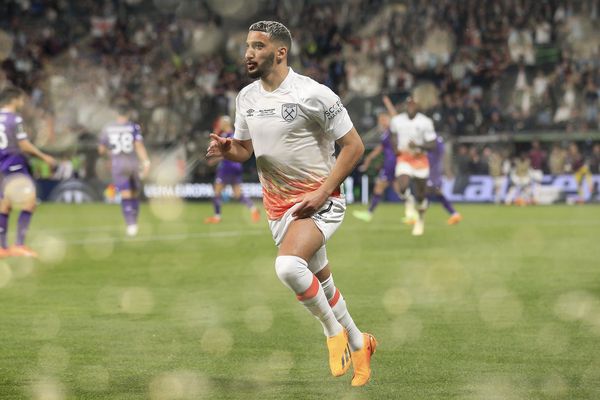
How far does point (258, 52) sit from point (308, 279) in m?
1.45

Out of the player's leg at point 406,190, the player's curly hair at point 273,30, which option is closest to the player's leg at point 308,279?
→ the player's curly hair at point 273,30

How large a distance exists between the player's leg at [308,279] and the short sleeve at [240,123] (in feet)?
2.49

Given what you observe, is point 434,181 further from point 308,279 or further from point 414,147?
point 308,279

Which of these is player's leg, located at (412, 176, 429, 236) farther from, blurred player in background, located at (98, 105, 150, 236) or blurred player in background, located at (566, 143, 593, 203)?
blurred player in background, located at (566, 143, 593, 203)

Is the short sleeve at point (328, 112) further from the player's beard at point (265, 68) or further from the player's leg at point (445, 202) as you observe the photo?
the player's leg at point (445, 202)

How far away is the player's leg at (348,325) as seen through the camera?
22.8 feet

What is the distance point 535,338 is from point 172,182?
2942 centimetres

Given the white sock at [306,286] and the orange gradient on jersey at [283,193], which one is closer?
the white sock at [306,286]

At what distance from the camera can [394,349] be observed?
812 centimetres

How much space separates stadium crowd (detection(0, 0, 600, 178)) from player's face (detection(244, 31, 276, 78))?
27072 mm

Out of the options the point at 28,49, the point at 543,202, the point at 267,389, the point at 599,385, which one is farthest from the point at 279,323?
the point at 28,49

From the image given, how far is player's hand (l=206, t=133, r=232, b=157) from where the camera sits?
6988mm

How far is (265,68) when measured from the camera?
691 centimetres

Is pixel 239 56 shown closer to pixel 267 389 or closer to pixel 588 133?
pixel 588 133
